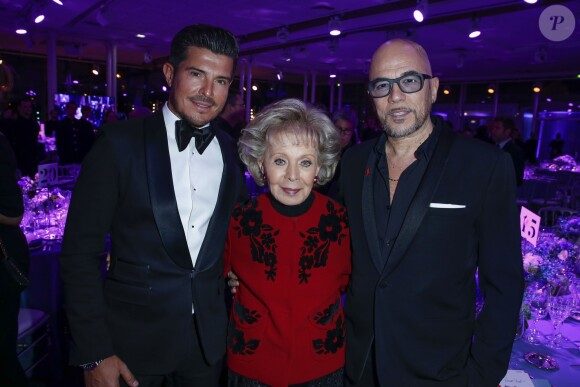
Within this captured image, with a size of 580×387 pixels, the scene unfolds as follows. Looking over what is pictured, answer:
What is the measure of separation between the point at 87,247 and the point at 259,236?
63 cm

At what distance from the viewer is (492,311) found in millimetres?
1569

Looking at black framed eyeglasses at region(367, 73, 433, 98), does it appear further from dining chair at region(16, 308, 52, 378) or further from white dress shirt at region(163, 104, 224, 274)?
dining chair at region(16, 308, 52, 378)

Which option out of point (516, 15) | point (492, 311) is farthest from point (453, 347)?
point (516, 15)

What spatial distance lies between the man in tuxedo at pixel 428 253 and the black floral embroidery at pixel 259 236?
0.33m

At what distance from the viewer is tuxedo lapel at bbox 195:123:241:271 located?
165cm

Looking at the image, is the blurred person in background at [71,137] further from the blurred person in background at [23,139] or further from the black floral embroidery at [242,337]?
the black floral embroidery at [242,337]

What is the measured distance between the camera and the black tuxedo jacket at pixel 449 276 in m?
1.53

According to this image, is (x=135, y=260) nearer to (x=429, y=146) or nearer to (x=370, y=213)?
(x=370, y=213)

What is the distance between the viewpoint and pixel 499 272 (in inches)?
61.1

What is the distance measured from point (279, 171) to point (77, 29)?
36.5 ft

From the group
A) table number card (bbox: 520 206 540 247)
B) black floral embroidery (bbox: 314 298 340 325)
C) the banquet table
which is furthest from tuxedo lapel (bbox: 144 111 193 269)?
table number card (bbox: 520 206 540 247)

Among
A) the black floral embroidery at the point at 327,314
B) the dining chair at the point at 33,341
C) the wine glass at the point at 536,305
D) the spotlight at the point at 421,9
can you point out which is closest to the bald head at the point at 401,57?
→ the black floral embroidery at the point at 327,314

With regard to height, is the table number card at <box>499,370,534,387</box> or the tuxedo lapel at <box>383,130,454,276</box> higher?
the tuxedo lapel at <box>383,130,454,276</box>

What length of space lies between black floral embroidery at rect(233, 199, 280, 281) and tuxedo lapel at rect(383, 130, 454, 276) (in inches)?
17.3
